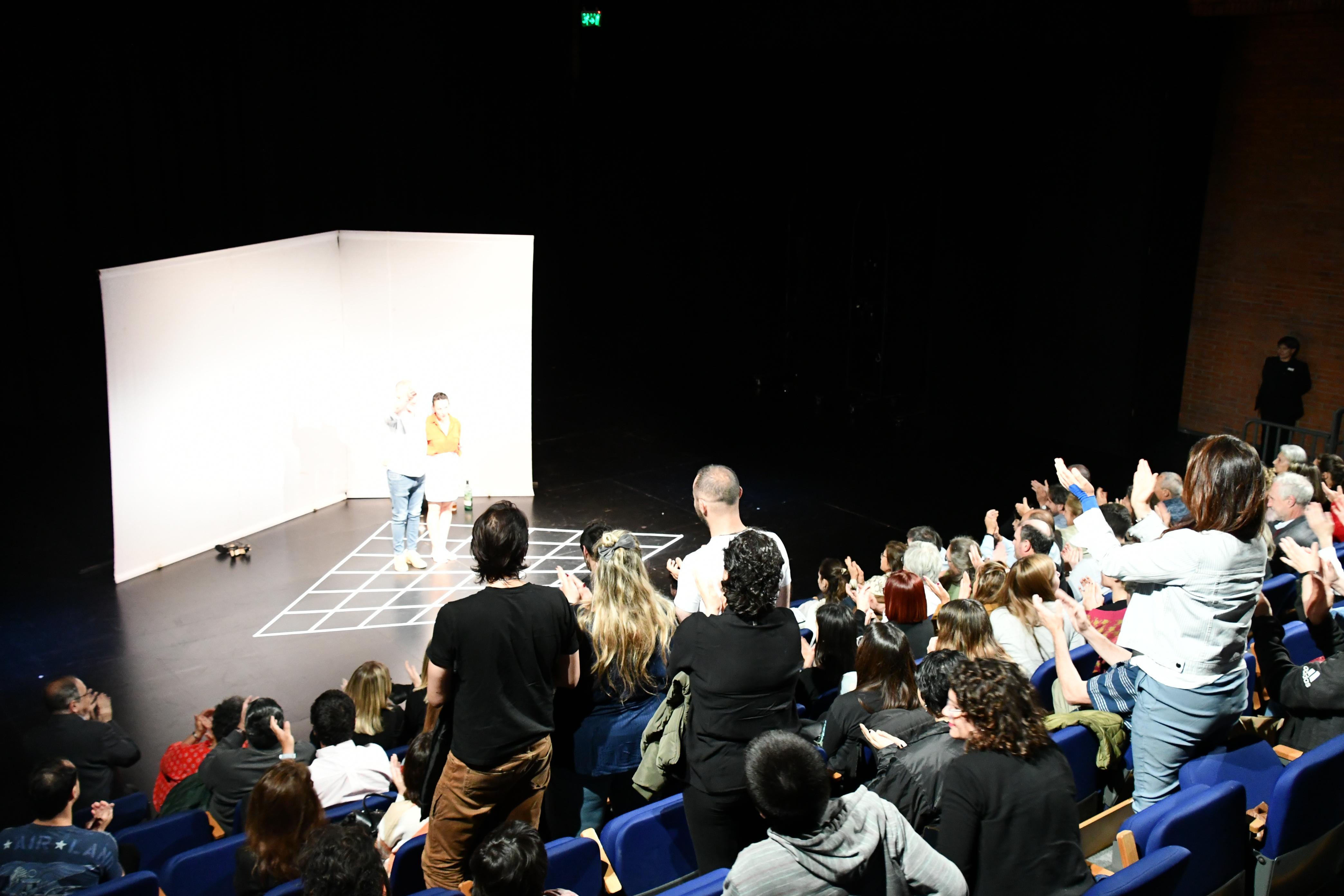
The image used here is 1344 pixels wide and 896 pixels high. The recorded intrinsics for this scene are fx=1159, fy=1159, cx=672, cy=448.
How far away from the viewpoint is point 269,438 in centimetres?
877

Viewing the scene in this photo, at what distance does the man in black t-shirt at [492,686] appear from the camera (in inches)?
125

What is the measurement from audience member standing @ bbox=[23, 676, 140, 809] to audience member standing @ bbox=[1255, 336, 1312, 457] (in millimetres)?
9055

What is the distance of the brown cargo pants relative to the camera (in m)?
3.25

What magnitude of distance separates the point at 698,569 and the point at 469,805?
3.51ft

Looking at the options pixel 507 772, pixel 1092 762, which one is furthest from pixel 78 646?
pixel 1092 762

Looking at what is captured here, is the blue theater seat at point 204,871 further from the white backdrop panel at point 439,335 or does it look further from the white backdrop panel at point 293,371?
the white backdrop panel at point 439,335

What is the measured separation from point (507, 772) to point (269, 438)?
6.15 meters

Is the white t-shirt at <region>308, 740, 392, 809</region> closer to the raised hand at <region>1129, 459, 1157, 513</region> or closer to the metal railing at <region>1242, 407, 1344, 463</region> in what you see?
the raised hand at <region>1129, 459, 1157, 513</region>

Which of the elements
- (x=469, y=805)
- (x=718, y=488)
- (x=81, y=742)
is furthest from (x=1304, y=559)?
(x=81, y=742)

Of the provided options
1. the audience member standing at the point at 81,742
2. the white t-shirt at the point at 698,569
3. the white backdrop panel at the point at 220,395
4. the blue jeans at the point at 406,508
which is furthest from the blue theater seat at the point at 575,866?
the white backdrop panel at the point at 220,395

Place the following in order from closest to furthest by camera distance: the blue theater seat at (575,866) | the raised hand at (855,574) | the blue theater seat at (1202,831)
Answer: the blue theater seat at (1202,831) < the blue theater seat at (575,866) < the raised hand at (855,574)

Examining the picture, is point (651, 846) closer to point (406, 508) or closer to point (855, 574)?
point (855, 574)

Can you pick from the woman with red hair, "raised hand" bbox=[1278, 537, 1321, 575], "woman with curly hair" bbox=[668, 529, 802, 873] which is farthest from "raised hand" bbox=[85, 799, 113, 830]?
"raised hand" bbox=[1278, 537, 1321, 575]

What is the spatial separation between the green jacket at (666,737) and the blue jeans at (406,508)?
5.00 meters
